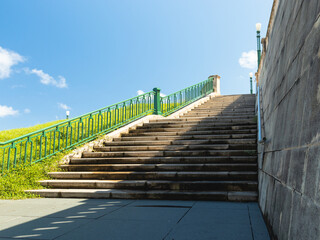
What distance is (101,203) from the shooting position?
544 cm

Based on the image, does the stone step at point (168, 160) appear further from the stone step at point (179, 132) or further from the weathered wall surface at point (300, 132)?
the weathered wall surface at point (300, 132)

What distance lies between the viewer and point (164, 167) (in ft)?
23.2

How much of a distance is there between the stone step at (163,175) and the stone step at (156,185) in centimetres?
33

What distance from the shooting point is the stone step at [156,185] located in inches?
233

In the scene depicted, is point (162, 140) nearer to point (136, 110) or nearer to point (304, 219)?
point (136, 110)

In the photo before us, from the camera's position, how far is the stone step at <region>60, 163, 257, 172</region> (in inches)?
262

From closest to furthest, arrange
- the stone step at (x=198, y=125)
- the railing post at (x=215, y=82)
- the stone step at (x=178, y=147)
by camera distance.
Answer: the stone step at (x=178, y=147), the stone step at (x=198, y=125), the railing post at (x=215, y=82)

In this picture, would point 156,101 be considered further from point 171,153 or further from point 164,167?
point 164,167

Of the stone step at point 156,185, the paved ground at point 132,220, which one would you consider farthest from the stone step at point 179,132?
the paved ground at point 132,220

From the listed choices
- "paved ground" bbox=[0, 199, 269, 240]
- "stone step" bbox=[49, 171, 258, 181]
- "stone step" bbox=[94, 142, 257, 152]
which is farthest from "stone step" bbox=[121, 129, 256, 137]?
"paved ground" bbox=[0, 199, 269, 240]

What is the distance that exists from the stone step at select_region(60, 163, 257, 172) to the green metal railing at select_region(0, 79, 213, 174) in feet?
4.13

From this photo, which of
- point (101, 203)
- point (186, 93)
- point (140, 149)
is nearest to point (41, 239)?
point (101, 203)

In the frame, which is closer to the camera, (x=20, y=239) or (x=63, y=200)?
(x=20, y=239)

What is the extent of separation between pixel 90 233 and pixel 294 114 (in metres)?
2.72
